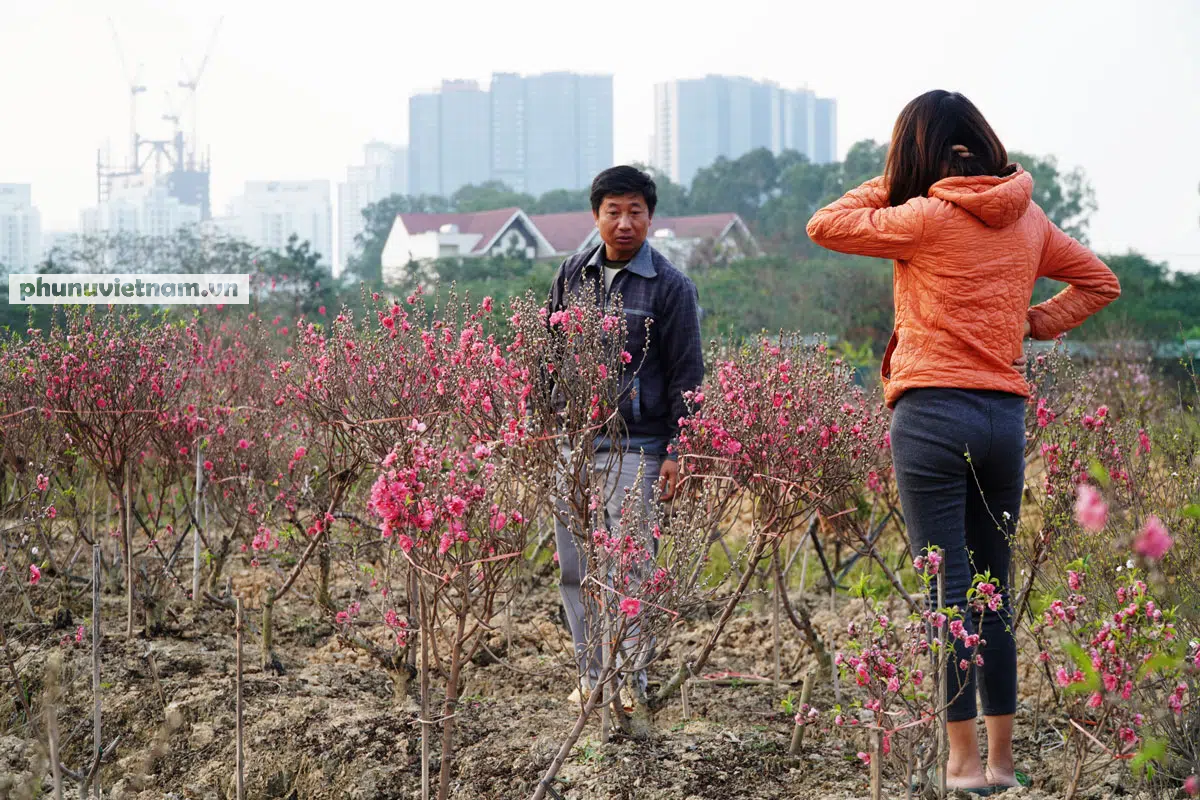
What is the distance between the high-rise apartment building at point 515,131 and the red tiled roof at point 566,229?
48530 millimetres

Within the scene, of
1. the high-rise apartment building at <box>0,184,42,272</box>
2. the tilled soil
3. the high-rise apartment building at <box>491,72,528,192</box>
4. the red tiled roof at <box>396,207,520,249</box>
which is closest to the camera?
the tilled soil

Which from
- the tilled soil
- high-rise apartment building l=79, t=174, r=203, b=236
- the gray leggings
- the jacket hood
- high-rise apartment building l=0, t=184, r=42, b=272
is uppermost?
high-rise apartment building l=79, t=174, r=203, b=236

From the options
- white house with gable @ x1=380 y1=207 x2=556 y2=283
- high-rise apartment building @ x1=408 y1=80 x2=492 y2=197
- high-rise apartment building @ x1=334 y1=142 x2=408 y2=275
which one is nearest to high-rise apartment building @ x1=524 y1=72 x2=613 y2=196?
high-rise apartment building @ x1=408 y1=80 x2=492 y2=197

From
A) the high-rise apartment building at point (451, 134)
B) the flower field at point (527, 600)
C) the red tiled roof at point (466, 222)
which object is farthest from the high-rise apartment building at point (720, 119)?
the flower field at point (527, 600)

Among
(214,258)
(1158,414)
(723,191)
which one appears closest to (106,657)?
(1158,414)

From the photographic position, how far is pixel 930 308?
2852 millimetres

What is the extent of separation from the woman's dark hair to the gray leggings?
1.75ft

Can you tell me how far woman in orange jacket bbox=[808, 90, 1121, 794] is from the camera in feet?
9.17

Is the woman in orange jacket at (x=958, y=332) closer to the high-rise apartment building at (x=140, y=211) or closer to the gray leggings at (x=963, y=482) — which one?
the gray leggings at (x=963, y=482)

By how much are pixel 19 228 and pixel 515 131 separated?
81.2 meters

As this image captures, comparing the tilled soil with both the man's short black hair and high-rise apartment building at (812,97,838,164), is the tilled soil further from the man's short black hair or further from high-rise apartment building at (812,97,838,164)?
high-rise apartment building at (812,97,838,164)

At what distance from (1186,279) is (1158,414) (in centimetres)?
1369

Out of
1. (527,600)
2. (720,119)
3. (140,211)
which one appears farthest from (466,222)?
(720,119)

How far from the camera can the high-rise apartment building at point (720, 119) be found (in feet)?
302
